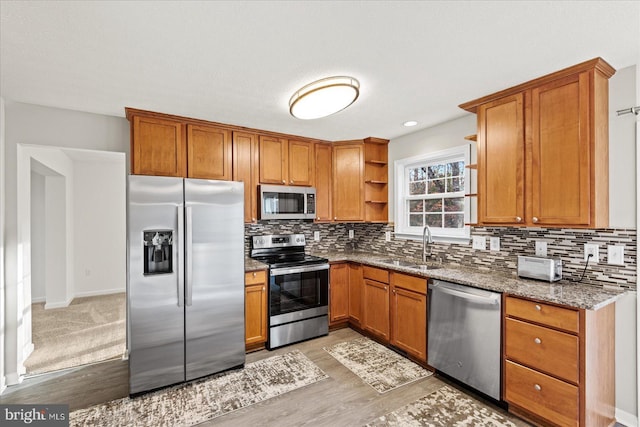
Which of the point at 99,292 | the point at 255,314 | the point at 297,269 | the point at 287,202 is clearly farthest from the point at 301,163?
the point at 99,292

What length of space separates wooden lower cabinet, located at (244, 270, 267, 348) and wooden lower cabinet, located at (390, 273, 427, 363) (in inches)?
52.8

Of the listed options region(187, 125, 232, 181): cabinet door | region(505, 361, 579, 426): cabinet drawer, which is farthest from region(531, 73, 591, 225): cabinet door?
region(187, 125, 232, 181): cabinet door

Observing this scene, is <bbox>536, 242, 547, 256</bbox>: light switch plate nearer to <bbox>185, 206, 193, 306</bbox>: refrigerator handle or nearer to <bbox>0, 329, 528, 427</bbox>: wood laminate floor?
<bbox>0, 329, 528, 427</bbox>: wood laminate floor

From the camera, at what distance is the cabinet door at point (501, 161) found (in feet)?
7.95

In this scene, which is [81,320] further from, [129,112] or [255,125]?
[255,125]

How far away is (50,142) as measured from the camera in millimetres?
2803

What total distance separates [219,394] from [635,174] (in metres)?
3.40

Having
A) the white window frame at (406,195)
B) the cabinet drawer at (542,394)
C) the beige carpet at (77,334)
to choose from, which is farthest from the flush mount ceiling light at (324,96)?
the beige carpet at (77,334)

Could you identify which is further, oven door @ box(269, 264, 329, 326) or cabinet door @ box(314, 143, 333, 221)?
cabinet door @ box(314, 143, 333, 221)

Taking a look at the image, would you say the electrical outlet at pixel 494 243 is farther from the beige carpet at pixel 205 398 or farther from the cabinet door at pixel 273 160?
the cabinet door at pixel 273 160

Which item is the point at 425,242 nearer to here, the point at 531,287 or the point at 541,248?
the point at 541,248

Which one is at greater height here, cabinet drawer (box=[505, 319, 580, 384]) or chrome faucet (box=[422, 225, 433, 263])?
chrome faucet (box=[422, 225, 433, 263])

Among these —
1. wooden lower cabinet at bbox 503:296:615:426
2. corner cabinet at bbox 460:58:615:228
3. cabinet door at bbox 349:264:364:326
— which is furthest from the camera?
cabinet door at bbox 349:264:364:326

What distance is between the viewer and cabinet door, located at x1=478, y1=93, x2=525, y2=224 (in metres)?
2.42
